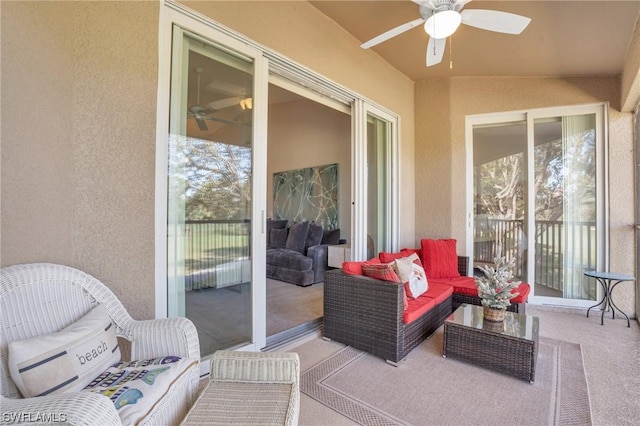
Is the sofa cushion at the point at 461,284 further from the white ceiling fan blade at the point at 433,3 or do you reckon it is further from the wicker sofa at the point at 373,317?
the white ceiling fan blade at the point at 433,3

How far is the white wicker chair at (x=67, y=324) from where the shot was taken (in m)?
0.92

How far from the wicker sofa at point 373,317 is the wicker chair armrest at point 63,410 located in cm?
178

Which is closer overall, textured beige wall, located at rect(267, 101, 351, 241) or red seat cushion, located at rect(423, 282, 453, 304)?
red seat cushion, located at rect(423, 282, 453, 304)

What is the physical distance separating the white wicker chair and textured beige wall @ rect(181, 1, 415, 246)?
6.17ft

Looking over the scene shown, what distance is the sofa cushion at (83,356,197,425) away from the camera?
1.10m

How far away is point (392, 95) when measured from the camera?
4059 millimetres

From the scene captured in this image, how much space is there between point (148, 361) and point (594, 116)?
16.8 feet

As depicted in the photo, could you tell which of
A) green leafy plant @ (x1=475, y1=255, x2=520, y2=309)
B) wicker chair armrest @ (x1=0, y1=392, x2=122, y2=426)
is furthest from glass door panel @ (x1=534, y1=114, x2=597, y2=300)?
wicker chair armrest @ (x1=0, y1=392, x2=122, y2=426)

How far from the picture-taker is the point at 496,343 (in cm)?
214

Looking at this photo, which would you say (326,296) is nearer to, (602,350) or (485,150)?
(602,350)

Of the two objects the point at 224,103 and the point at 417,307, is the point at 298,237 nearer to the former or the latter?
the point at 417,307

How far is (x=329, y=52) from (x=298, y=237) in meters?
3.02

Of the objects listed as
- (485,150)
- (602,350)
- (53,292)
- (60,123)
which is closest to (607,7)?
(485,150)

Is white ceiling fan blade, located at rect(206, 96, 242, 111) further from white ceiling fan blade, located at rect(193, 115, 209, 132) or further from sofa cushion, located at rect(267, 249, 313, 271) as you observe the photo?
sofa cushion, located at rect(267, 249, 313, 271)
